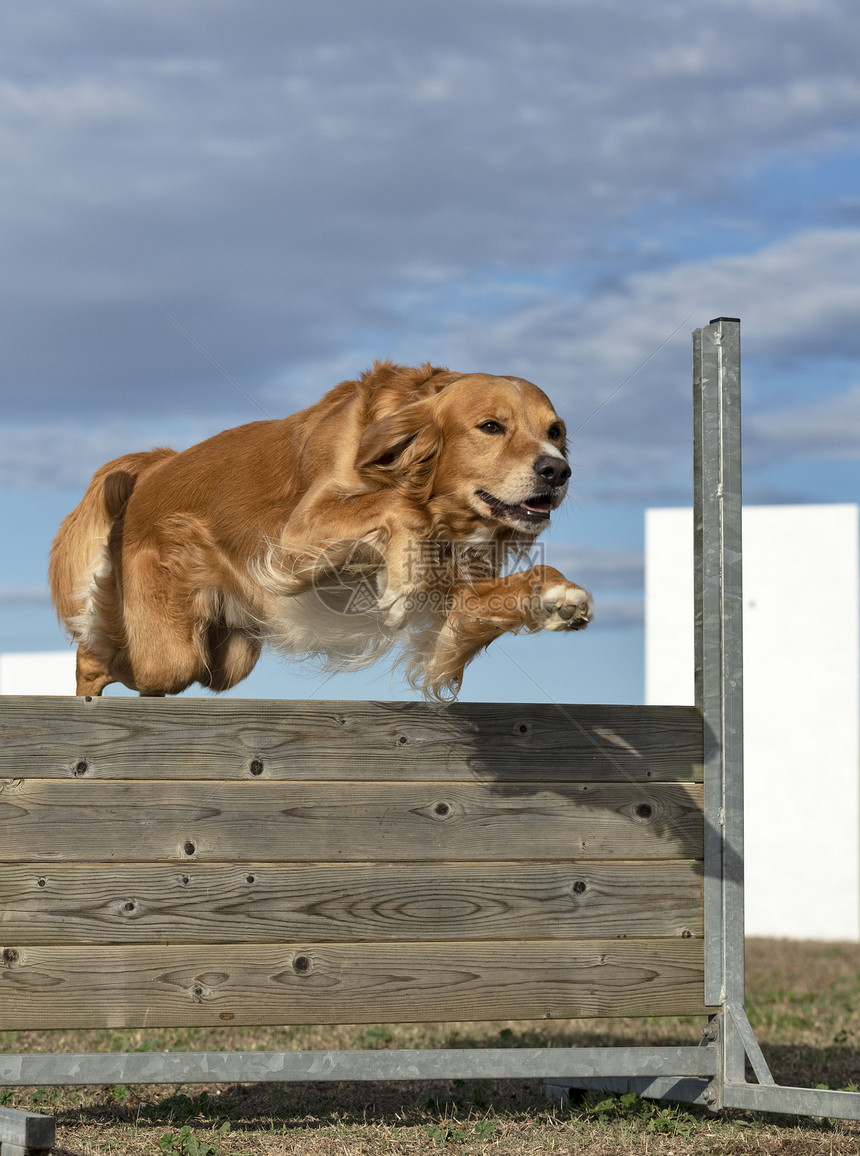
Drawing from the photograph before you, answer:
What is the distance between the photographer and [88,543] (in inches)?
189

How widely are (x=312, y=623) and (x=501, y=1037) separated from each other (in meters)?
2.60

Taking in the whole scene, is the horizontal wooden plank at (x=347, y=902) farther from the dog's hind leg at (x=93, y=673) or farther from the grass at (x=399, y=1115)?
the dog's hind leg at (x=93, y=673)

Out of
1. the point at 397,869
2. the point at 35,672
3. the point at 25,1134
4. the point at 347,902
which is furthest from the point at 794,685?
the point at 25,1134

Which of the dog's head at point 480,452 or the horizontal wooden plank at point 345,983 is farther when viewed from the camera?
the dog's head at point 480,452

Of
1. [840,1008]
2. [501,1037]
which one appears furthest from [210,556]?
[840,1008]

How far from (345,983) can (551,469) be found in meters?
1.73

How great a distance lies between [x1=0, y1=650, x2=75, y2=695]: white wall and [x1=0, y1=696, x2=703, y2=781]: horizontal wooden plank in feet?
29.1

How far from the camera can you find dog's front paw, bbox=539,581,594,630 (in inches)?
134

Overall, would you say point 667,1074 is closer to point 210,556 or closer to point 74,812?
point 74,812

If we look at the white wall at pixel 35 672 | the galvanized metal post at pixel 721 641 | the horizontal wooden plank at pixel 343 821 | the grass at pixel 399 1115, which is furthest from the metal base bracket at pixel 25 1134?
the white wall at pixel 35 672

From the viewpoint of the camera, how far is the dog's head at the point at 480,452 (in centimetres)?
379

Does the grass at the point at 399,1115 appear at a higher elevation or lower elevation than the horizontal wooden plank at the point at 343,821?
lower

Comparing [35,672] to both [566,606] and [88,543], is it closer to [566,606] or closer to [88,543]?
[88,543]

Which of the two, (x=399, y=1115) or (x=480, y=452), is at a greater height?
(x=480, y=452)
